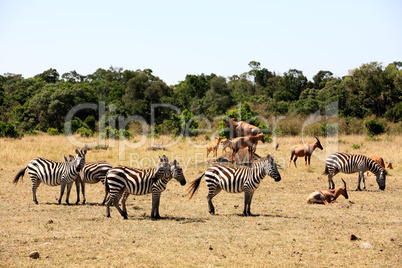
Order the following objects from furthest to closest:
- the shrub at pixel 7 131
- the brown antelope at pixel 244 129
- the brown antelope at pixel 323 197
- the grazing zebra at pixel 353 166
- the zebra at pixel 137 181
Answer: the shrub at pixel 7 131 → the brown antelope at pixel 244 129 → the grazing zebra at pixel 353 166 → the brown antelope at pixel 323 197 → the zebra at pixel 137 181

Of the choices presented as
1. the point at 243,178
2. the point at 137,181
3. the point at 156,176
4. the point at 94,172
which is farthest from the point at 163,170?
the point at 94,172

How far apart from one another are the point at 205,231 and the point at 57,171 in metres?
5.36

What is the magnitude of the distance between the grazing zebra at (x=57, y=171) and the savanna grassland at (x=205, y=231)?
0.65 metres

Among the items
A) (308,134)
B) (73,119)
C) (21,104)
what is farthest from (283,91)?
(21,104)

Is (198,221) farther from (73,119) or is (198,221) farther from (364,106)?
(364,106)

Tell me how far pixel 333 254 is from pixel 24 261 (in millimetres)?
5376

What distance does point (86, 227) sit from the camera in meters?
9.32

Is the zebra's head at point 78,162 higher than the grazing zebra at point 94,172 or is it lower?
higher

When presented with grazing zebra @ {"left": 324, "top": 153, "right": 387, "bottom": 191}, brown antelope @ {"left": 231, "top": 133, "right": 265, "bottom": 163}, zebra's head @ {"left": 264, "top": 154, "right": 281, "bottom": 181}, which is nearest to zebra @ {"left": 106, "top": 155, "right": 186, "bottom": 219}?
zebra's head @ {"left": 264, "top": 154, "right": 281, "bottom": 181}

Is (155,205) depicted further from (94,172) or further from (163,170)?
(94,172)

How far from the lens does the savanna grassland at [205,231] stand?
288 inches

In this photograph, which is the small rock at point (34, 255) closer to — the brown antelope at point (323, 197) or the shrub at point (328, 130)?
the brown antelope at point (323, 197)

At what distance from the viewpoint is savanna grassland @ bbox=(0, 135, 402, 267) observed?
288 inches

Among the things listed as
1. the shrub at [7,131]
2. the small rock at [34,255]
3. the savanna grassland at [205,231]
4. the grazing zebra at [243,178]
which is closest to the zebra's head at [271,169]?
the grazing zebra at [243,178]
